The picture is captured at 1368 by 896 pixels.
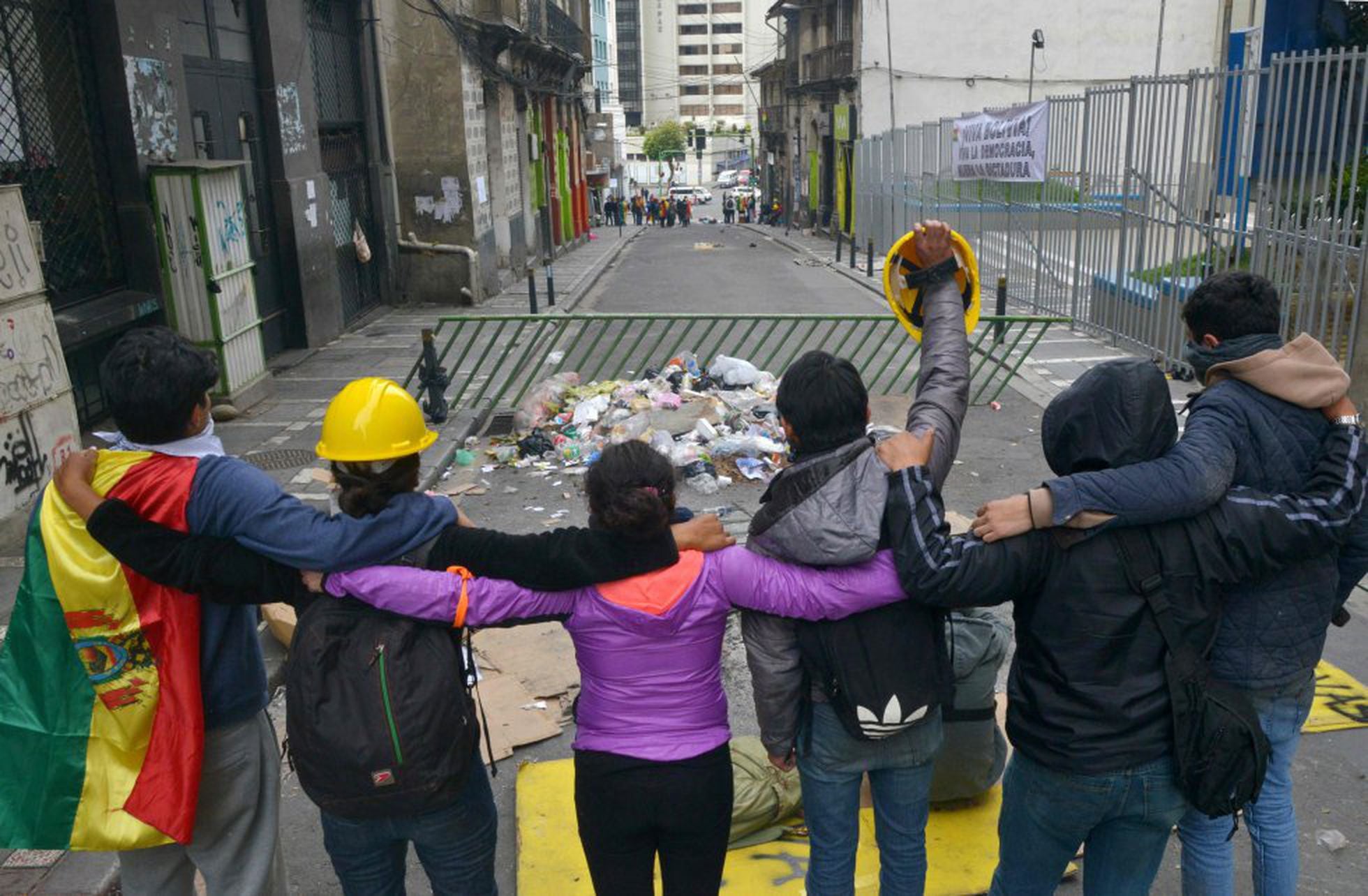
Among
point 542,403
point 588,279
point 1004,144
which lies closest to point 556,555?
point 542,403

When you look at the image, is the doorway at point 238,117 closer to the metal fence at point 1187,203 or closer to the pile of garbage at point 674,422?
the pile of garbage at point 674,422

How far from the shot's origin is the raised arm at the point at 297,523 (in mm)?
2469

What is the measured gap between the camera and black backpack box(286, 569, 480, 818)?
2.46 m

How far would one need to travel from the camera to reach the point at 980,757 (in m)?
3.80

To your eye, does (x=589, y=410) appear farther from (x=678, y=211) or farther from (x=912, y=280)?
(x=678, y=211)

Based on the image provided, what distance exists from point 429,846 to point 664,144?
346 ft

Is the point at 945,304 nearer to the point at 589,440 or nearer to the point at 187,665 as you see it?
the point at 187,665

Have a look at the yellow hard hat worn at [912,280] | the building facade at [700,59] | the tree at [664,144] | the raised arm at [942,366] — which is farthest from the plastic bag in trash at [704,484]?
the building facade at [700,59]

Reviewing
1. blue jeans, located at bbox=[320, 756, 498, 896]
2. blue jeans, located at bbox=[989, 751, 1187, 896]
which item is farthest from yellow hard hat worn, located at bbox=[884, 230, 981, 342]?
blue jeans, located at bbox=[320, 756, 498, 896]

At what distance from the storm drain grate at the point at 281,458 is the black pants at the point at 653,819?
6.84 m

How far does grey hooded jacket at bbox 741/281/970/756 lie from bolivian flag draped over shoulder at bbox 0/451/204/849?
4.54ft

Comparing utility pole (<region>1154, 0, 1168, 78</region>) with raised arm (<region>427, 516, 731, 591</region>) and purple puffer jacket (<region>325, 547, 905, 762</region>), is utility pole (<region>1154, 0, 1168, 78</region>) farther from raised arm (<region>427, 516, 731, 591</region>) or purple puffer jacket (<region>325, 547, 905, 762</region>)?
raised arm (<region>427, 516, 731, 591</region>)

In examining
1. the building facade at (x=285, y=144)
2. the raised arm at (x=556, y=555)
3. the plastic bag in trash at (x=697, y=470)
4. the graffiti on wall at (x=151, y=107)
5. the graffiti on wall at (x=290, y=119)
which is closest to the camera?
the raised arm at (x=556, y=555)

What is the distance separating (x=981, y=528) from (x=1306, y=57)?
8.59 meters
